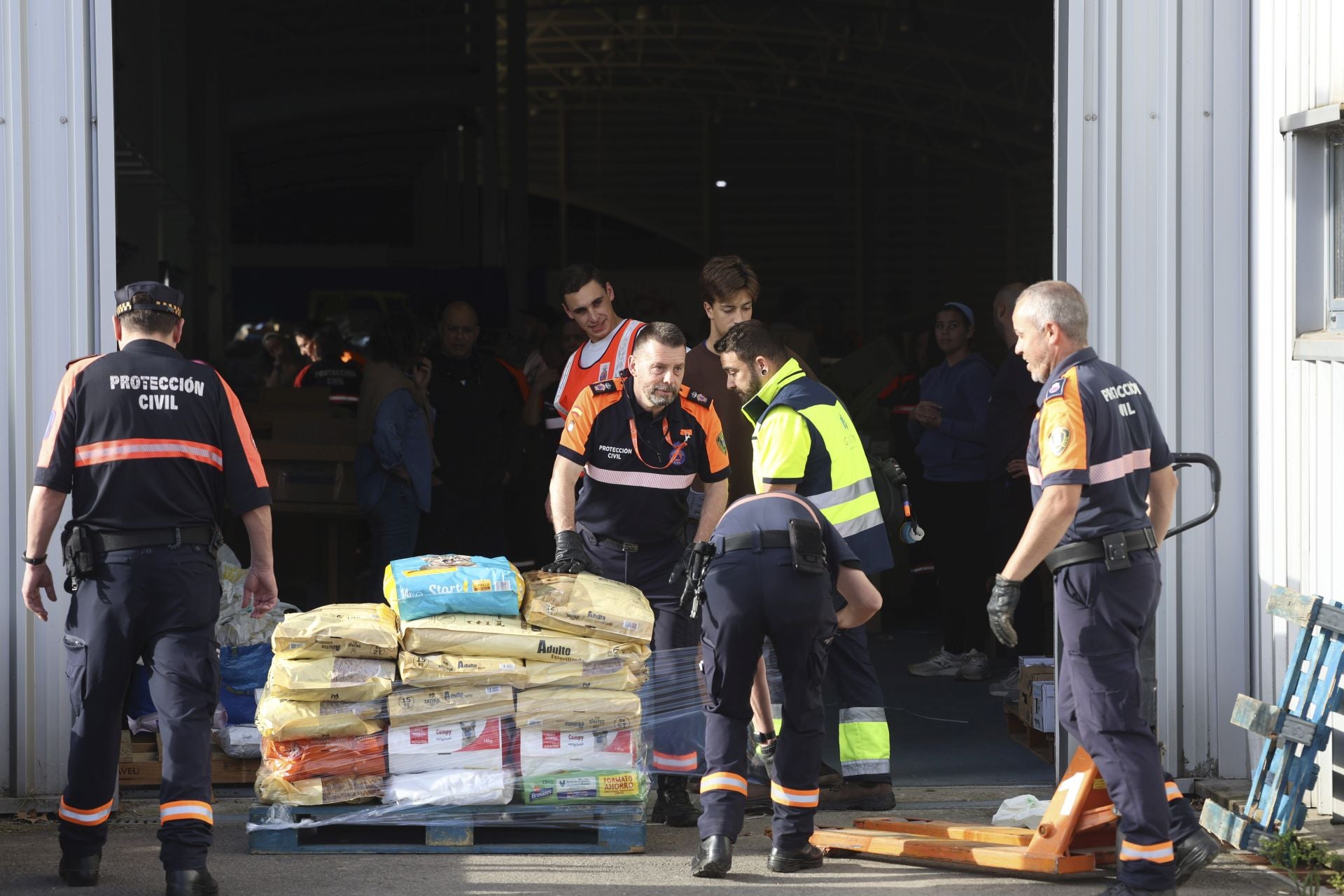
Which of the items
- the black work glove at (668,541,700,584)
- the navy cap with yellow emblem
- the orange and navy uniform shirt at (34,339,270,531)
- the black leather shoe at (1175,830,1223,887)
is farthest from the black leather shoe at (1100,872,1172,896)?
the navy cap with yellow emblem

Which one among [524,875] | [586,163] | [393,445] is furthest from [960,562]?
[586,163]

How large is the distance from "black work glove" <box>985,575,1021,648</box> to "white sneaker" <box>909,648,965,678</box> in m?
3.77

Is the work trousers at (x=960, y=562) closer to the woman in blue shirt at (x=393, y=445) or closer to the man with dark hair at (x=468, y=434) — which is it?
the man with dark hair at (x=468, y=434)

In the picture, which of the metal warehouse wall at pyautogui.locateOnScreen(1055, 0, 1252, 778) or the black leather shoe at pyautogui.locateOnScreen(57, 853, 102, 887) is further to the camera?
the metal warehouse wall at pyautogui.locateOnScreen(1055, 0, 1252, 778)

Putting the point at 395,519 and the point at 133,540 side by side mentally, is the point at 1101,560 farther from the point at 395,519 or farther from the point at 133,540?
the point at 395,519

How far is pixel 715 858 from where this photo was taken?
4781mm

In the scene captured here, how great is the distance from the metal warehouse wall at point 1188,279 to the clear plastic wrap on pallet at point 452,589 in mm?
2470

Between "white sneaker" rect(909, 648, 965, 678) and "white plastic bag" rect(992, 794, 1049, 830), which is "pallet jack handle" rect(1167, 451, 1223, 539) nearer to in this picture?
"white plastic bag" rect(992, 794, 1049, 830)

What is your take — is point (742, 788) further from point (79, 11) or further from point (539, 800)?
point (79, 11)

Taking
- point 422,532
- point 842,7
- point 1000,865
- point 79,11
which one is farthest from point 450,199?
point 1000,865

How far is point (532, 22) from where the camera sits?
2547 centimetres

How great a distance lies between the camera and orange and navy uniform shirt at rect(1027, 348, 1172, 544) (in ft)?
14.4

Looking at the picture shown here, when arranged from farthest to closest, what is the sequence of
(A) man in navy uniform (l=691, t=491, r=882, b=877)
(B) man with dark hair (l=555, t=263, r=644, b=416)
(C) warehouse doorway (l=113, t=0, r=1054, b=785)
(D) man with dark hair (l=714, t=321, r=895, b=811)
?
(C) warehouse doorway (l=113, t=0, r=1054, b=785) → (B) man with dark hair (l=555, t=263, r=644, b=416) → (D) man with dark hair (l=714, t=321, r=895, b=811) → (A) man in navy uniform (l=691, t=491, r=882, b=877)

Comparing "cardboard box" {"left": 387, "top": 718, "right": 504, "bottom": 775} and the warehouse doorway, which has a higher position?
the warehouse doorway
